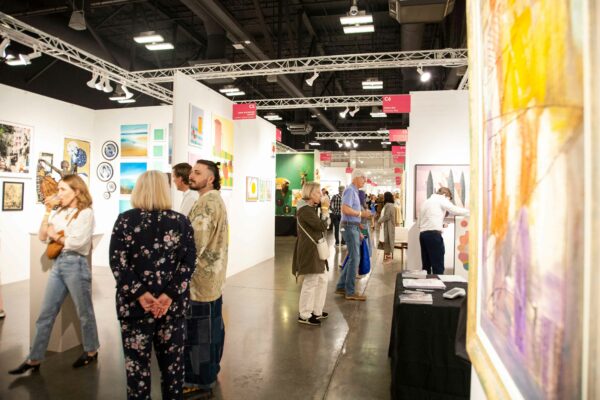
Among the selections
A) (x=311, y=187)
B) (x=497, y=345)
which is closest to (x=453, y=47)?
(x=311, y=187)

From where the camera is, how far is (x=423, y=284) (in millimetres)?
3188

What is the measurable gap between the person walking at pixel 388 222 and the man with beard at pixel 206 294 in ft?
21.3

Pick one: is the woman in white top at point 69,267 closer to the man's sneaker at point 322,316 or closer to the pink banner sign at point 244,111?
the man's sneaker at point 322,316

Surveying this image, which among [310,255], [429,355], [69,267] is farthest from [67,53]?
[429,355]

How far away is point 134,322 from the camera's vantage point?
2.32 m

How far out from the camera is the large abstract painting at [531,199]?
1.68ft

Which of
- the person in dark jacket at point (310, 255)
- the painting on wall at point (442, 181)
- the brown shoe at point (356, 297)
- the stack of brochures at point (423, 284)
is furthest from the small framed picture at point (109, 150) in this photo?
the stack of brochures at point (423, 284)

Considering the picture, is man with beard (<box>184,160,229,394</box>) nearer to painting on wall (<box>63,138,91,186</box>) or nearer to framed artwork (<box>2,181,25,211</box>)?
framed artwork (<box>2,181,25,211</box>)

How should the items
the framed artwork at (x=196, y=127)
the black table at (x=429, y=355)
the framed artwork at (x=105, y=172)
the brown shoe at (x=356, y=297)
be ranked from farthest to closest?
the framed artwork at (x=105, y=172) → the framed artwork at (x=196, y=127) → the brown shoe at (x=356, y=297) → the black table at (x=429, y=355)

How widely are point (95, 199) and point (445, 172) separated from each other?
7.43 meters

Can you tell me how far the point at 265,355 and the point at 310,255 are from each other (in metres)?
1.21

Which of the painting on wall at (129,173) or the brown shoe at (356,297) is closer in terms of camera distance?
the brown shoe at (356,297)

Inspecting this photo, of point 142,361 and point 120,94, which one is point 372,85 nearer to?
point 120,94

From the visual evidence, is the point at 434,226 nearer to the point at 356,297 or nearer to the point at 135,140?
the point at 356,297
